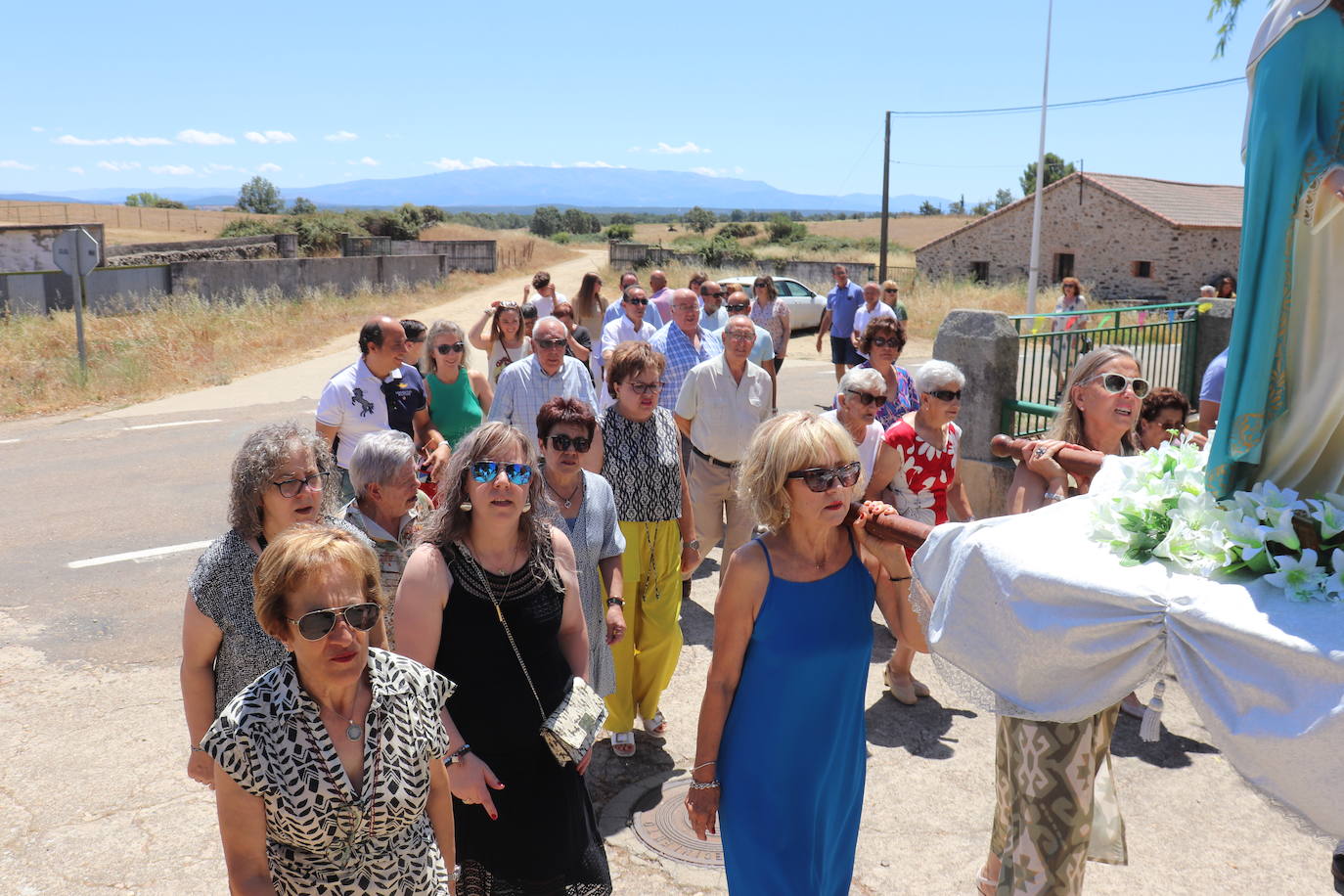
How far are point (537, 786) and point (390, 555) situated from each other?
128 centimetres

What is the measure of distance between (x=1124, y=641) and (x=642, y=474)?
3509 millimetres

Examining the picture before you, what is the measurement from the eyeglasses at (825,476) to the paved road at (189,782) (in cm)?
78

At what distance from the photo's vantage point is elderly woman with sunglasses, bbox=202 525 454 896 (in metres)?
2.54

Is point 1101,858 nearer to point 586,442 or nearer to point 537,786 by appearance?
point 537,786

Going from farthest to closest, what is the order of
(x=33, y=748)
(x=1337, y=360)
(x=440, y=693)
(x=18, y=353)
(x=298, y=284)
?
(x=298, y=284), (x=18, y=353), (x=33, y=748), (x=440, y=693), (x=1337, y=360)

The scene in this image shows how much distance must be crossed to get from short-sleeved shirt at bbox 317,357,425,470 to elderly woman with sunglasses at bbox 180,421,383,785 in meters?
2.40

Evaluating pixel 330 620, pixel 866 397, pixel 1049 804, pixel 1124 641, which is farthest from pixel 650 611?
pixel 1124 641

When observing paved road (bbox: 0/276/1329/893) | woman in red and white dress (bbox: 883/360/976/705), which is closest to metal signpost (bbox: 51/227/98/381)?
paved road (bbox: 0/276/1329/893)

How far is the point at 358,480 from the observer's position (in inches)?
167

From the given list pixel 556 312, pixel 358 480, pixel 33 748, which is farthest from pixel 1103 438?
pixel 556 312

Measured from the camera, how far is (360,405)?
20.5 ft

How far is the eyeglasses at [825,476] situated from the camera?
10.0ft

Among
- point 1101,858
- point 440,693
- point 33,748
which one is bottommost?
point 33,748

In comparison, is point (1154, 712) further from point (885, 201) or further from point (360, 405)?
point (885, 201)
